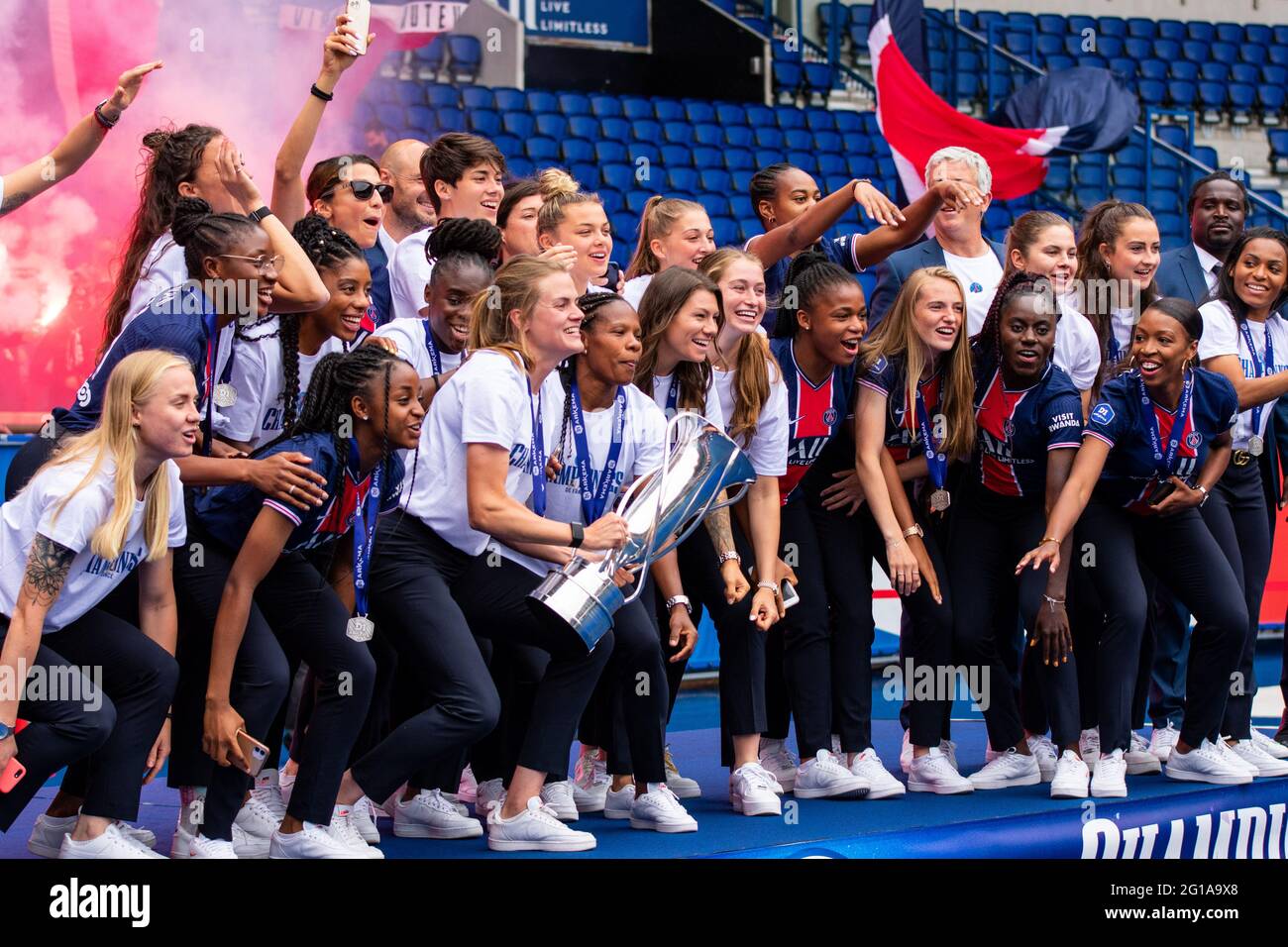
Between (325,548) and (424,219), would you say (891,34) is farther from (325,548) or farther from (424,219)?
(325,548)

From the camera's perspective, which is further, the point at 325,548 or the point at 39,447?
the point at 325,548

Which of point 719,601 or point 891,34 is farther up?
point 891,34

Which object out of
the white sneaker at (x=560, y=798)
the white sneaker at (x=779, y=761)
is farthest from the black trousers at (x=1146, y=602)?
the white sneaker at (x=560, y=798)

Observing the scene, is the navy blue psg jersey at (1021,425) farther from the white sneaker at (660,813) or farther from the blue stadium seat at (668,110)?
the blue stadium seat at (668,110)

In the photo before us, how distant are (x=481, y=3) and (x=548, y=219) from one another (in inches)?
340

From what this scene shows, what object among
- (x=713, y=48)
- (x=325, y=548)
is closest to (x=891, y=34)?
(x=713, y=48)

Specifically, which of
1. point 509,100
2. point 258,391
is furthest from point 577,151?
point 258,391

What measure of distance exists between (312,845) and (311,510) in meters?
0.76

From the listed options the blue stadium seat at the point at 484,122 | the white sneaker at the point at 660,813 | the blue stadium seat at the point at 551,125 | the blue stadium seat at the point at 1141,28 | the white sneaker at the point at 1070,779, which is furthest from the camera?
the blue stadium seat at the point at 1141,28

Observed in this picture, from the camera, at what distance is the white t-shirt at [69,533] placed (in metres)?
3.35

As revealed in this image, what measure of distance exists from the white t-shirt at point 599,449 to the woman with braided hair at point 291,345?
575mm

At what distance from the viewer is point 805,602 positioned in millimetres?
4688

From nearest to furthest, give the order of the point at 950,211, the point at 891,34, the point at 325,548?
the point at 325,548
the point at 950,211
the point at 891,34

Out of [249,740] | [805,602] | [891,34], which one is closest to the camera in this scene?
[249,740]
